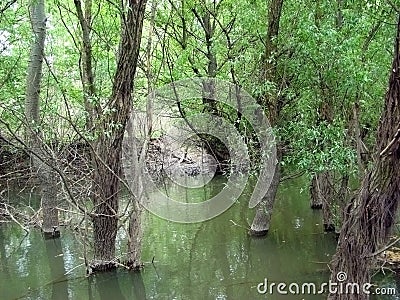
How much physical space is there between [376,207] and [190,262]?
146 inches

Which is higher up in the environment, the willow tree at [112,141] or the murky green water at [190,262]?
the willow tree at [112,141]

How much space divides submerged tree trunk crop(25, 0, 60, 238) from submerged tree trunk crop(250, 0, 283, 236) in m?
3.14

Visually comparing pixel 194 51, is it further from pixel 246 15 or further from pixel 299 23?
pixel 299 23

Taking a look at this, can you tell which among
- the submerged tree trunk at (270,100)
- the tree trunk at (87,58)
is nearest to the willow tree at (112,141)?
the tree trunk at (87,58)

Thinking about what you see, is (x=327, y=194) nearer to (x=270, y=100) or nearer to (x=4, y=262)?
(x=270, y=100)

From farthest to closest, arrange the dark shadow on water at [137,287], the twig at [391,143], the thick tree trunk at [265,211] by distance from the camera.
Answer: the thick tree trunk at [265,211], the dark shadow on water at [137,287], the twig at [391,143]

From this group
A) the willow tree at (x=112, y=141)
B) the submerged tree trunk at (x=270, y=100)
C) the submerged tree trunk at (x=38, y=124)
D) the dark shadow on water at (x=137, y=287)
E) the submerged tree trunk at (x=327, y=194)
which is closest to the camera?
the willow tree at (x=112, y=141)

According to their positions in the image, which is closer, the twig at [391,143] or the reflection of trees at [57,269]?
the twig at [391,143]

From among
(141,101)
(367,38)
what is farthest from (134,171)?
(367,38)

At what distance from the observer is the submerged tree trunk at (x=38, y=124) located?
239 inches

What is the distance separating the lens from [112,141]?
217 inches

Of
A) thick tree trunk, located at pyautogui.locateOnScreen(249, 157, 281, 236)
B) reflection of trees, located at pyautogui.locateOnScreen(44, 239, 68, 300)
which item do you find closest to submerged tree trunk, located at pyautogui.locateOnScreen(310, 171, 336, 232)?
thick tree trunk, located at pyautogui.locateOnScreen(249, 157, 281, 236)

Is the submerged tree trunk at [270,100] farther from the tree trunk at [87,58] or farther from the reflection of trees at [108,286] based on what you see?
the reflection of trees at [108,286]

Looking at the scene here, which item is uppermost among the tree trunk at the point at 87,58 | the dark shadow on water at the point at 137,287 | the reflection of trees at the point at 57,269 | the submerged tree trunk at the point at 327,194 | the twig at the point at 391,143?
the tree trunk at the point at 87,58
